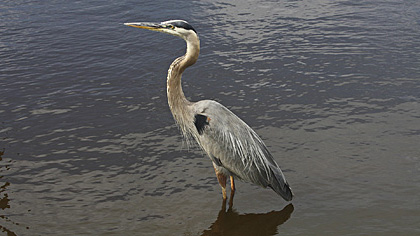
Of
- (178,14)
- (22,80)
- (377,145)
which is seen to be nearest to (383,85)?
(377,145)

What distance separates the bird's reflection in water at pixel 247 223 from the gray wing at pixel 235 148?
0.24 m

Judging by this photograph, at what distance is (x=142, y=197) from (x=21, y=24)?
299 inches

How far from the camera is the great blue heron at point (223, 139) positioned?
18.8 feet

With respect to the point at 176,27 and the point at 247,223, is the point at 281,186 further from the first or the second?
the point at 176,27

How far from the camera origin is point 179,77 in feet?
19.5

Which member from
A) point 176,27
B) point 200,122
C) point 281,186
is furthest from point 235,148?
point 176,27

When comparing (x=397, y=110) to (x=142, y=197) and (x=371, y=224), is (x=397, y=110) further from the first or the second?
(x=142, y=197)

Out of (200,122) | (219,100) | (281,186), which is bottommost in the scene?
(281,186)

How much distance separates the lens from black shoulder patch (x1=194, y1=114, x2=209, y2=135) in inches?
228

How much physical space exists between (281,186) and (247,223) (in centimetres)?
58

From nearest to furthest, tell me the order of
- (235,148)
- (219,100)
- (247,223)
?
(247,223) → (235,148) → (219,100)

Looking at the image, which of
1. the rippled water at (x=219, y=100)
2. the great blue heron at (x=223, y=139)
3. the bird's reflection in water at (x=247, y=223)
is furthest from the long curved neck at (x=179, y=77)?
the bird's reflection in water at (x=247, y=223)

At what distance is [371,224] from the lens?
543 cm

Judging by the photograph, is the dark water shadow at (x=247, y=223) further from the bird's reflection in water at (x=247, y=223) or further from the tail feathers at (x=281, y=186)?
the tail feathers at (x=281, y=186)
